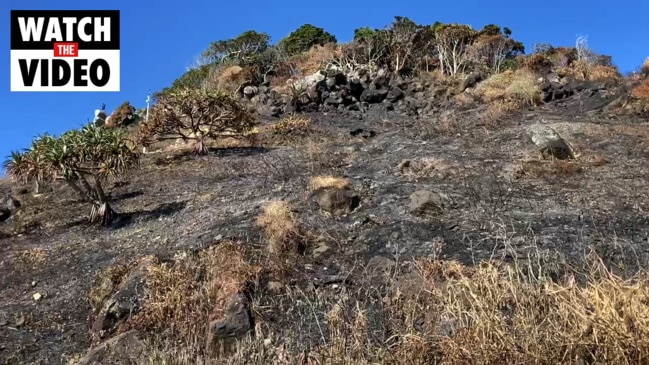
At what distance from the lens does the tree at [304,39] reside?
35719 mm

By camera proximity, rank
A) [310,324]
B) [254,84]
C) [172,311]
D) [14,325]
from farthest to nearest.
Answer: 1. [254,84]
2. [14,325]
3. [172,311]
4. [310,324]

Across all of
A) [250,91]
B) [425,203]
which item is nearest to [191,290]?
[425,203]

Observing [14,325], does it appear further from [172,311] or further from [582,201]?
[582,201]

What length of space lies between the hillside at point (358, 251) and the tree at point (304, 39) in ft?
61.2

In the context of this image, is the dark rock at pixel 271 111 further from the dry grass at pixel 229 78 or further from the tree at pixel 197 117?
the tree at pixel 197 117

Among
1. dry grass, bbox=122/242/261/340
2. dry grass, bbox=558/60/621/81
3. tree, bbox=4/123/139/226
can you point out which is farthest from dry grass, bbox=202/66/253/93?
dry grass, bbox=122/242/261/340

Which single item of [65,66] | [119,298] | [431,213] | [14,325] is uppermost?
[65,66]

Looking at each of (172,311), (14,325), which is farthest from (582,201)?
(14,325)

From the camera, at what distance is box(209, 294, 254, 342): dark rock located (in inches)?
253

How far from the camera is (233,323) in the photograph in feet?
21.4

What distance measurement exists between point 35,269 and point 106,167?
2798 millimetres

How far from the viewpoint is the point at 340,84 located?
83.0ft

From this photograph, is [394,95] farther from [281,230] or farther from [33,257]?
[33,257]

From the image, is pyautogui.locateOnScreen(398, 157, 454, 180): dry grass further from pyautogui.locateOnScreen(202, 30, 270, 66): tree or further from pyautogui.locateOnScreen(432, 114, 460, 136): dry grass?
pyautogui.locateOnScreen(202, 30, 270, 66): tree
